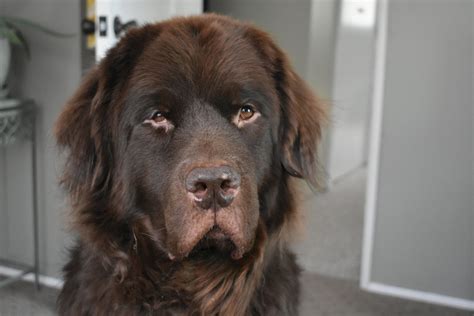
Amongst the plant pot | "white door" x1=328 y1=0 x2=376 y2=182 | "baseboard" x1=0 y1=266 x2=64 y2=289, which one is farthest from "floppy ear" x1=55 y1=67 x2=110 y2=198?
"white door" x1=328 y1=0 x2=376 y2=182

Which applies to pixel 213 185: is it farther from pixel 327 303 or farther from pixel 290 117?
pixel 327 303

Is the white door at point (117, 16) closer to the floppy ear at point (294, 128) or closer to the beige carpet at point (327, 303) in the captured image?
the floppy ear at point (294, 128)

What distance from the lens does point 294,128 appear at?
165 cm

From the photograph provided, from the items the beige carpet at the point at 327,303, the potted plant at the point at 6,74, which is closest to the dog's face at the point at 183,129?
the potted plant at the point at 6,74

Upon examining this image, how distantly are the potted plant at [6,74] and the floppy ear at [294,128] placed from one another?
62.6 inches

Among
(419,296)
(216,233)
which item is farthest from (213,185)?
(419,296)

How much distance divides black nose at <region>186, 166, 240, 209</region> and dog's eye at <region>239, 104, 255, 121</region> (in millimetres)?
255

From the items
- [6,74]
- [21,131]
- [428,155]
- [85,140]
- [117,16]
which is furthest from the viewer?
[428,155]

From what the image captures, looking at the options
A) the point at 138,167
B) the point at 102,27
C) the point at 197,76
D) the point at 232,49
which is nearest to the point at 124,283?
the point at 138,167

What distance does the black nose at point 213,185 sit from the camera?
4.26 feet

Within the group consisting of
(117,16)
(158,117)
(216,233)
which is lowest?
(216,233)

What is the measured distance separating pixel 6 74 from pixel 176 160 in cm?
176

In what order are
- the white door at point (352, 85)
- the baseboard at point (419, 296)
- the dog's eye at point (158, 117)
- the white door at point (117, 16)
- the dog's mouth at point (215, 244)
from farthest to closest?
the white door at point (352, 85)
the baseboard at point (419, 296)
the white door at point (117, 16)
the dog's eye at point (158, 117)
the dog's mouth at point (215, 244)

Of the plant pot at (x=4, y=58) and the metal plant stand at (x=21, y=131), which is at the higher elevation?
the plant pot at (x=4, y=58)
